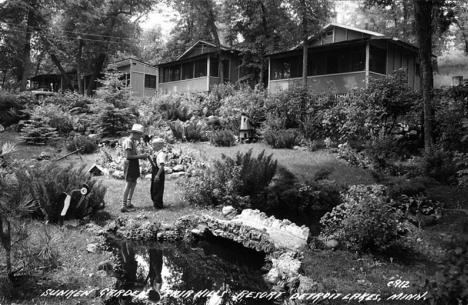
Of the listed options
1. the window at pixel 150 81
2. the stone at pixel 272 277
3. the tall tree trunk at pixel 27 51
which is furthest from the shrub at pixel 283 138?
the window at pixel 150 81

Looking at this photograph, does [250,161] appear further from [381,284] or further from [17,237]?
[17,237]

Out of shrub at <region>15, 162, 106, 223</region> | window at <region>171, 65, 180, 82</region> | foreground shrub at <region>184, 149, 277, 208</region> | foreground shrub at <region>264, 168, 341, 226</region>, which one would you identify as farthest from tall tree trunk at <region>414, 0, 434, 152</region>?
window at <region>171, 65, 180, 82</region>

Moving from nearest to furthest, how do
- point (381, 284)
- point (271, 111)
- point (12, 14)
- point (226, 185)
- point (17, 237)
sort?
point (17, 237) → point (381, 284) → point (226, 185) → point (271, 111) → point (12, 14)

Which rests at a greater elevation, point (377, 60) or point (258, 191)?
point (377, 60)

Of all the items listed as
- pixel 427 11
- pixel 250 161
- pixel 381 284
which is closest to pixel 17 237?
pixel 381 284

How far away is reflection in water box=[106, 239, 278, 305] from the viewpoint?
4477mm

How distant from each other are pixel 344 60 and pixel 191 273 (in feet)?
70.2

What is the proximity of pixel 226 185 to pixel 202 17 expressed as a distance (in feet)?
88.6

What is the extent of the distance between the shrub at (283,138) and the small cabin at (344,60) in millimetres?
6702

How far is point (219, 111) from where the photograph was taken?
64.7ft

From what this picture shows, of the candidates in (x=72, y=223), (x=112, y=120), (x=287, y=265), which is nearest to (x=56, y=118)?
(x=112, y=120)

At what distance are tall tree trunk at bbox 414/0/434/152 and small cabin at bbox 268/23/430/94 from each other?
8.55m

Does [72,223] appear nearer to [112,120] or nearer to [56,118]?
[112,120]

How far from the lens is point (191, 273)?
5.26 m
